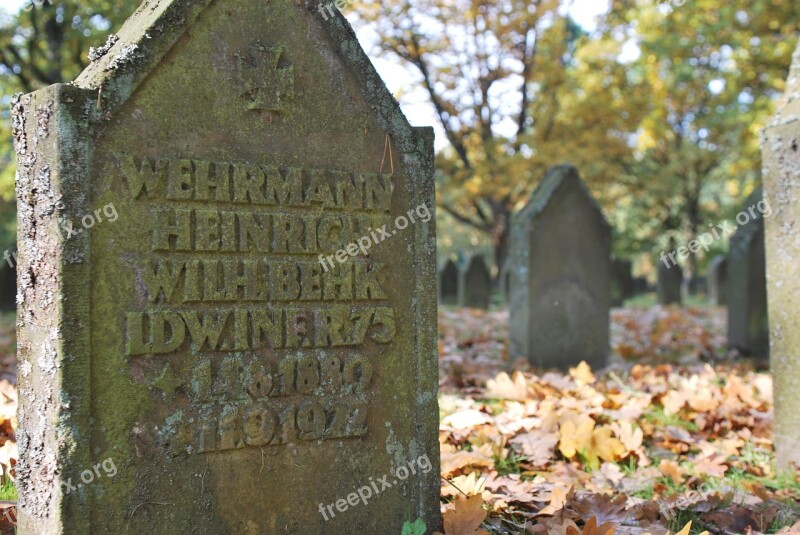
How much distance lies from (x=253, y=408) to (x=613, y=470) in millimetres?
2145

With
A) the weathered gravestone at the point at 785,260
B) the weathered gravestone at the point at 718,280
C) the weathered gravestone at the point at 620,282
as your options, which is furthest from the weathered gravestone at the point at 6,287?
the weathered gravestone at the point at 718,280

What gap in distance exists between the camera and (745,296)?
25.8 ft

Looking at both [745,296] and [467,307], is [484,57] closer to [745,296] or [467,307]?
[467,307]

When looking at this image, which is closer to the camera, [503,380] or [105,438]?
[105,438]

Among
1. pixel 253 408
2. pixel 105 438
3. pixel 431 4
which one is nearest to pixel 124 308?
pixel 105 438

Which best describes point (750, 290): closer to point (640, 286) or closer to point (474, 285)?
point (474, 285)

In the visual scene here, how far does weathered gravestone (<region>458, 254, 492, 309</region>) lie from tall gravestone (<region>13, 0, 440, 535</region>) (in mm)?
12382

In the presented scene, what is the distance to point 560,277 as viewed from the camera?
22.9 ft

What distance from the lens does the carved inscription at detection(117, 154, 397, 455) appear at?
2.39m
